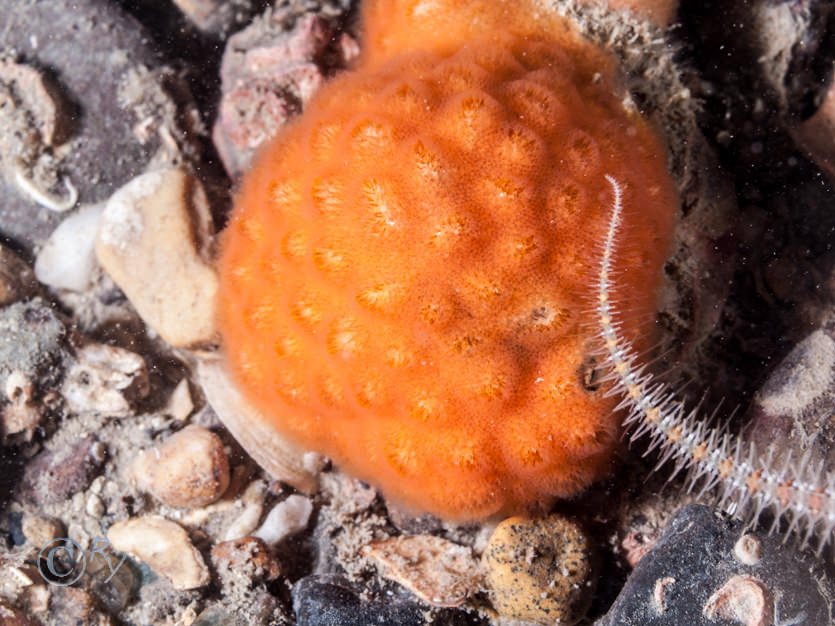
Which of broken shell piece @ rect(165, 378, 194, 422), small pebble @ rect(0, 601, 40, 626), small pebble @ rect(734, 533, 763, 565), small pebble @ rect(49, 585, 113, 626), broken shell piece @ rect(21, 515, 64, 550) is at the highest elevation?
small pebble @ rect(734, 533, 763, 565)

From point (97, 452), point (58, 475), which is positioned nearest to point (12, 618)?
point (58, 475)

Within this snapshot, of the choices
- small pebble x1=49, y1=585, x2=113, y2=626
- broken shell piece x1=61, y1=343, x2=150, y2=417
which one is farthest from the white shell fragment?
small pebble x1=49, y1=585, x2=113, y2=626

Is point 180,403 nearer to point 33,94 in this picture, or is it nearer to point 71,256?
point 71,256

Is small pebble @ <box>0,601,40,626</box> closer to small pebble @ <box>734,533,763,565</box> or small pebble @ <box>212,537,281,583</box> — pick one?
small pebble @ <box>212,537,281,583</box>

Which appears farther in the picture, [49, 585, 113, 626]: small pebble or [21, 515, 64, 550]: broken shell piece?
[21, 515, 64, 550]: broken shell piece

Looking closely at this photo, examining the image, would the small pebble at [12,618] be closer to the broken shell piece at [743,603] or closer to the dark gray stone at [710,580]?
the dark gray stone at [710,580]

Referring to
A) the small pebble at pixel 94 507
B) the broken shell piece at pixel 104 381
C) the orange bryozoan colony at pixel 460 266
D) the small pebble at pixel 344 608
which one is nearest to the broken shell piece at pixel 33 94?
the broken shell piece at pixel 104 381

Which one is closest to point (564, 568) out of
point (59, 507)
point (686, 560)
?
point (686, 560)
